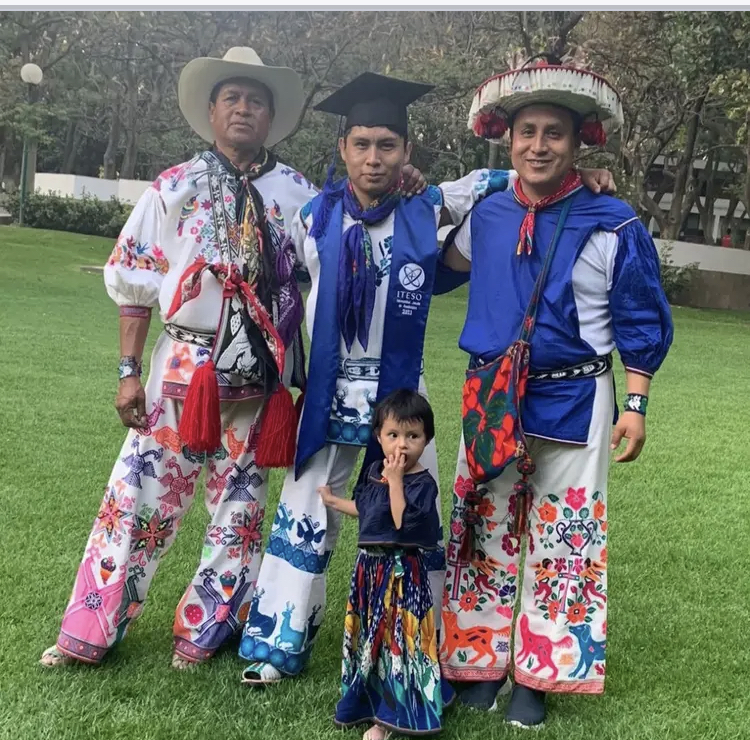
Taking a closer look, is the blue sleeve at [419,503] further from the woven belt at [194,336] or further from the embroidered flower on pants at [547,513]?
the woven belt at [194,336]

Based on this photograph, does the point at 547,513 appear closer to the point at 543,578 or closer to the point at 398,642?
the point at 543,578

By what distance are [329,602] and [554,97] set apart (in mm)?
2290

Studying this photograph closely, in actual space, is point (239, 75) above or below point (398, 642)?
above

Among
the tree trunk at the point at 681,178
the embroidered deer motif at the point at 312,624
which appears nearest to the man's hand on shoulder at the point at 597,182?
the embroidered deer motif at the point at 312,624

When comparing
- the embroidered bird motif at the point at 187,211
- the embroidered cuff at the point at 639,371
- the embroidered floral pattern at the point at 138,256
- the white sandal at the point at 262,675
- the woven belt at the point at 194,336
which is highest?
the embroidered bird motif at the point at 187,211

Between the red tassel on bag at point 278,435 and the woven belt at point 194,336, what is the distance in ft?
0.94

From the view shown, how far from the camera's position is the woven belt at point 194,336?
313cm

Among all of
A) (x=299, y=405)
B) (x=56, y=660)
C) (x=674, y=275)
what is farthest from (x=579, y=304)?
(x=674, y=275)

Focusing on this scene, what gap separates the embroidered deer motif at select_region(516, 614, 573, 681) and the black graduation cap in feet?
5.51

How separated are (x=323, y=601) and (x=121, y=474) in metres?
0.83

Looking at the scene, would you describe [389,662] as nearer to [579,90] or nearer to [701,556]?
[579,90]

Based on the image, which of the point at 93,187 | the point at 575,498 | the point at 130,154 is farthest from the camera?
the point at 130,154

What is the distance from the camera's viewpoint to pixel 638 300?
2.81m

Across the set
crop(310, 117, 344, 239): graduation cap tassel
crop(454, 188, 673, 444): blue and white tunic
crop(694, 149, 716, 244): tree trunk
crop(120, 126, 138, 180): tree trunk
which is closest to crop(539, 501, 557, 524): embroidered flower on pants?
crop(454, 188, 673, 444): blue and white tunic
